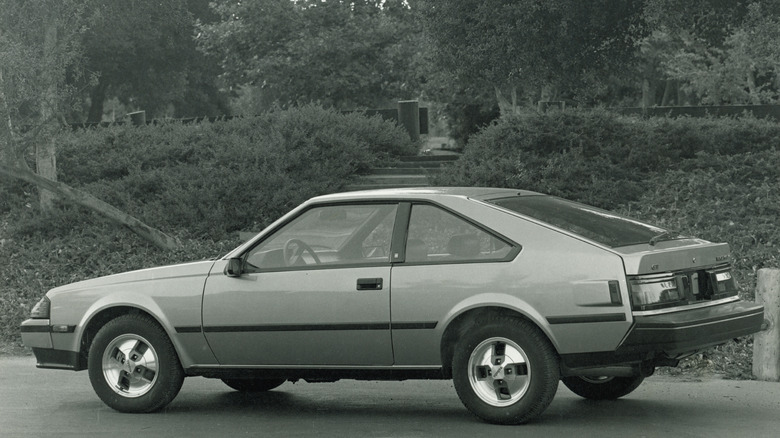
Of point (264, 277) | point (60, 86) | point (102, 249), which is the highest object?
point (60, 86)

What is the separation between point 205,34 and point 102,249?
22.0 meters

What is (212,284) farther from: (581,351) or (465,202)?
(581,351)

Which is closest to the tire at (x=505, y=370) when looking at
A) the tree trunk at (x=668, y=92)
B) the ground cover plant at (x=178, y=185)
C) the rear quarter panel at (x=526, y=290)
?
the rear quarter panel at (x=526, y=290)

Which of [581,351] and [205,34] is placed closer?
[581,351]

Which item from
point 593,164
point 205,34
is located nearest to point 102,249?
point 593,164

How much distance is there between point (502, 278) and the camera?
287 inches

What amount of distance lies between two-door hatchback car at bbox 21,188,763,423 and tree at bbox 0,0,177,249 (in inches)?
337

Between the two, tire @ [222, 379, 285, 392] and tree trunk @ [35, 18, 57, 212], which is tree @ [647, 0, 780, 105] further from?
tire @ [222, 379, 285, 392]

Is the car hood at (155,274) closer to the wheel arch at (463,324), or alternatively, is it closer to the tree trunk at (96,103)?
the wheel arch at (463,324)

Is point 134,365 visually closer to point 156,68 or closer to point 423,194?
point 423,194

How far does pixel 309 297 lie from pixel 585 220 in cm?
181

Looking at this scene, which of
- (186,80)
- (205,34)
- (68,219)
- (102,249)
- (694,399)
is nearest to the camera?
(694,399)

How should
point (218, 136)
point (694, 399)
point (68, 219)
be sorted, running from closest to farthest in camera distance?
point (694, 399), point (68, 219), point (218, 136)

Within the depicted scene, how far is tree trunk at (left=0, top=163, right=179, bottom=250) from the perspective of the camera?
17.2m
